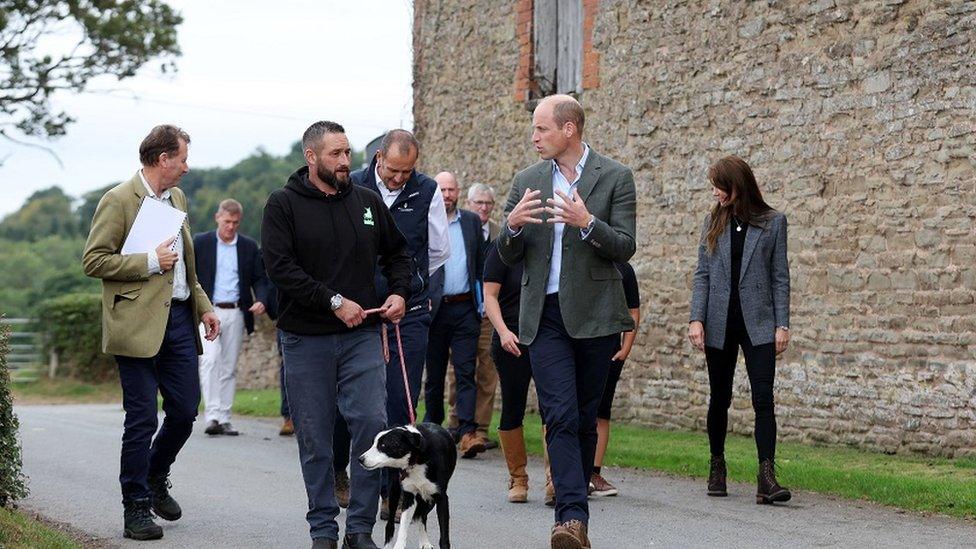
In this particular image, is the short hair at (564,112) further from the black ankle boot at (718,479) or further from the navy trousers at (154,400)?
the black ankle boot at (718,479)

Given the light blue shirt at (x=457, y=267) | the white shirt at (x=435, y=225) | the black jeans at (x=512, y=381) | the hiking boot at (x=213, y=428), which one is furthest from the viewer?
the hiking boot at (x=213, y=428)

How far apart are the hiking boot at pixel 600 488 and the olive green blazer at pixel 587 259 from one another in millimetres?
2387

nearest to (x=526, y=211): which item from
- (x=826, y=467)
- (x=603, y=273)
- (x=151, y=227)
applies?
(x=603, y=273)

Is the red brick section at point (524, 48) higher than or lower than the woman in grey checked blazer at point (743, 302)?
higher

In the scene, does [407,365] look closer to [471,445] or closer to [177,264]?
[177,264]

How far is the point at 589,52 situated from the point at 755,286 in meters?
6.83

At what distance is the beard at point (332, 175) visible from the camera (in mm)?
6715

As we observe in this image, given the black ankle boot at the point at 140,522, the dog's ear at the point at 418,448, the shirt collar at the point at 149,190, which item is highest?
the shirt collar at the point at 149,190

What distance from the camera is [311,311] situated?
6.70m

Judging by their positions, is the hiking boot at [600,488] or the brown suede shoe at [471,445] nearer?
the hiking boot at [600,488]

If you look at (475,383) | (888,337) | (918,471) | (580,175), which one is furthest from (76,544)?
(888,337)

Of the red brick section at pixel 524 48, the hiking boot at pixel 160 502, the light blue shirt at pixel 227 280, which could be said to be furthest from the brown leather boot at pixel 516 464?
the red brick section at pixel 524 48

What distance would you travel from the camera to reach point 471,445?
11.4 metres

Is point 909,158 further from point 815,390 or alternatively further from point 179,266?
point 179,266
